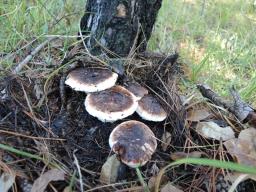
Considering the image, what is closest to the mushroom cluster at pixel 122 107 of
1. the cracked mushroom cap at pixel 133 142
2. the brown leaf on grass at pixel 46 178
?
the cracked mushroom cap at pixel 133 142

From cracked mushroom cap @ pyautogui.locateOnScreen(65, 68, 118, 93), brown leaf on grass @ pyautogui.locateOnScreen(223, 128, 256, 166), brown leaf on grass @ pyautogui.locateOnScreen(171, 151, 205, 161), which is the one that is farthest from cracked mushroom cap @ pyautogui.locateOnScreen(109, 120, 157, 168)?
brown leaf on grass @ pyautogui.locateOnScreen(223, 128, 256, 166)

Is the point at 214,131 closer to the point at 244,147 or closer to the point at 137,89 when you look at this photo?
the point at 244,147

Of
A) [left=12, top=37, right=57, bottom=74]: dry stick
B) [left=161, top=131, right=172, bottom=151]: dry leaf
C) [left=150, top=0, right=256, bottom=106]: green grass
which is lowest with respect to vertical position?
[left=150, top=0, right=256, bottom=106]: green grass

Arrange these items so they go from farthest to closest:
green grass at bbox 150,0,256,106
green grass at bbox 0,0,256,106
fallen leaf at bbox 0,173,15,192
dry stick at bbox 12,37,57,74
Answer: green grass at bbox 150,0,256,106
green grass at bbox 0,0,256,106
dry stick at bbox 12,37,57,74
fallen leaf at bbox 0,173,15,192

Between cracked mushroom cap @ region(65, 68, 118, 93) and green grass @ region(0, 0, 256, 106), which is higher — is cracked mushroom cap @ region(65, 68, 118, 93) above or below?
above

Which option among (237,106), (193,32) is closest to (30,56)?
(237,106)

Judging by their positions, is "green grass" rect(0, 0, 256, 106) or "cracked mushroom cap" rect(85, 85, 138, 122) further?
"green grass" rect(0, 0, 256, 106)

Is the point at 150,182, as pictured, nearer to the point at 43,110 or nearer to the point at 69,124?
the point at 69,124

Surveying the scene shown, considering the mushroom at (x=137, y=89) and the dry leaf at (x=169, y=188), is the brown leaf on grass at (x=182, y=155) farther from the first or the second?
the mushroom at (x=137, y=89)

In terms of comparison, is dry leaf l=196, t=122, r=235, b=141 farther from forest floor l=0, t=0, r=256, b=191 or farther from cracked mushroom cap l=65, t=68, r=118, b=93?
cracked mushroom cap l=65, t=68, r=118, b=93
